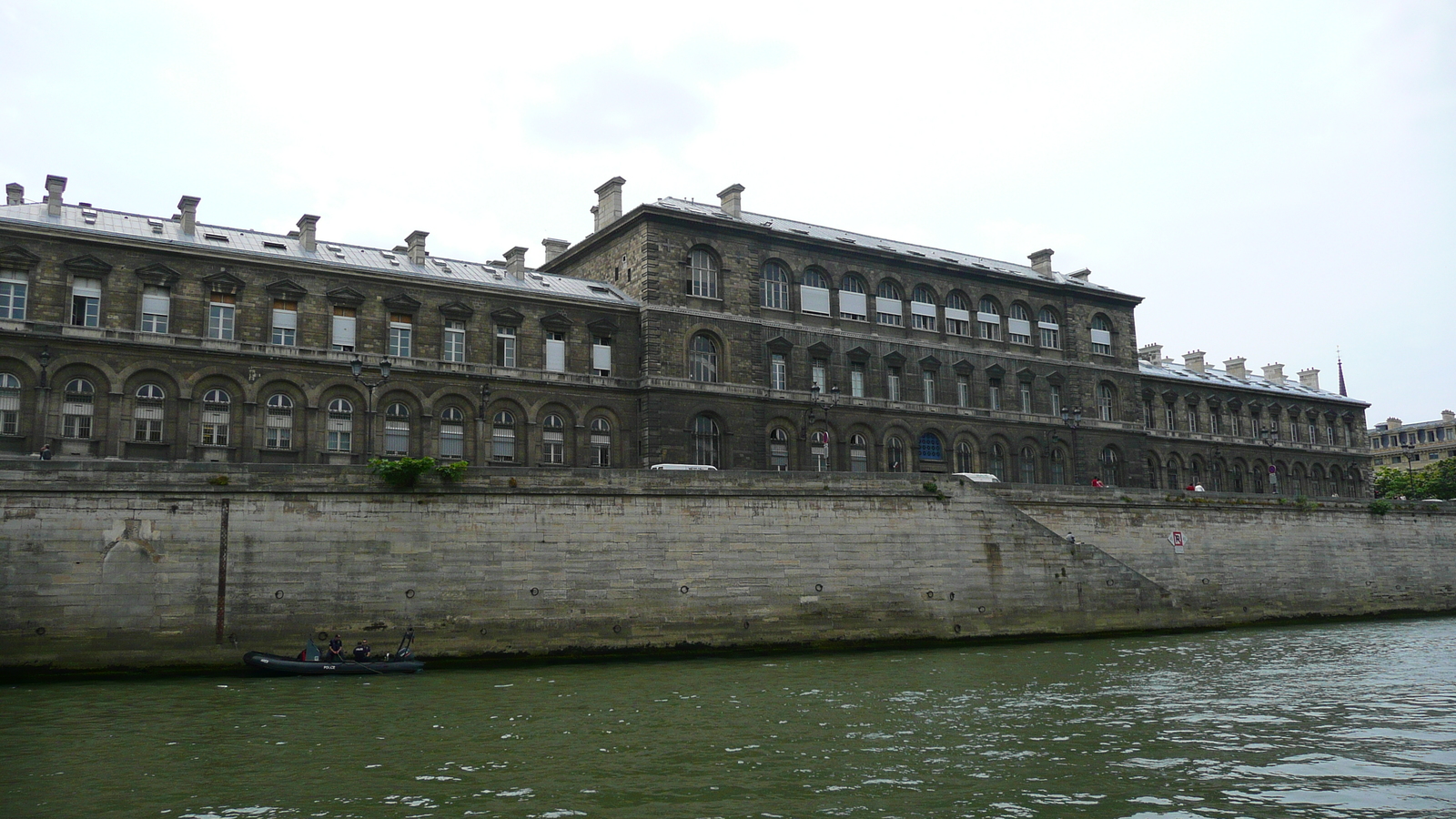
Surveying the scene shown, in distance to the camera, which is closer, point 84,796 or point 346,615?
point 84,796

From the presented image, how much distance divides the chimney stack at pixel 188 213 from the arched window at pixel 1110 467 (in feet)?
151

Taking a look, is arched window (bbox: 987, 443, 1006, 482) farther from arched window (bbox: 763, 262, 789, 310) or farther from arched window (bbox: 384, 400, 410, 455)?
arched window (bbox: 384, 400, 410, 455)

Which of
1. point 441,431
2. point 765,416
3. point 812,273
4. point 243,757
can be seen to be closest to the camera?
point 243,757

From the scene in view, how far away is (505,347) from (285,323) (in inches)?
338

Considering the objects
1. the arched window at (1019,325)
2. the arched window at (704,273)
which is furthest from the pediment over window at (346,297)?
the arched window at (1019,325)

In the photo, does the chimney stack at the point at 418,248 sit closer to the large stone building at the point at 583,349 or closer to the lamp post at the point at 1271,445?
the large stone building at the point at 583,349

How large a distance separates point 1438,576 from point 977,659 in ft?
123

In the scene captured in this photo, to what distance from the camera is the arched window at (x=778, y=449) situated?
50.6 meters

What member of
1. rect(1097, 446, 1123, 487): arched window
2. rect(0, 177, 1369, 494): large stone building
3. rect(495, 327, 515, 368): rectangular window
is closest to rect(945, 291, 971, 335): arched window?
rect(0, 177, 1369, 494): large stone building

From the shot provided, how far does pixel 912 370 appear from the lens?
183 ft

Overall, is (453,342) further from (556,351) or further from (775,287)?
(775,287)

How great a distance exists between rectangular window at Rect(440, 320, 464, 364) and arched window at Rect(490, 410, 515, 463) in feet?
9.20

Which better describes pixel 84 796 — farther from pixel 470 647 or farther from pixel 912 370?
pixel 912 370

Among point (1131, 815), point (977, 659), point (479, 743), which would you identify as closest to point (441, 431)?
point (977, 659)
